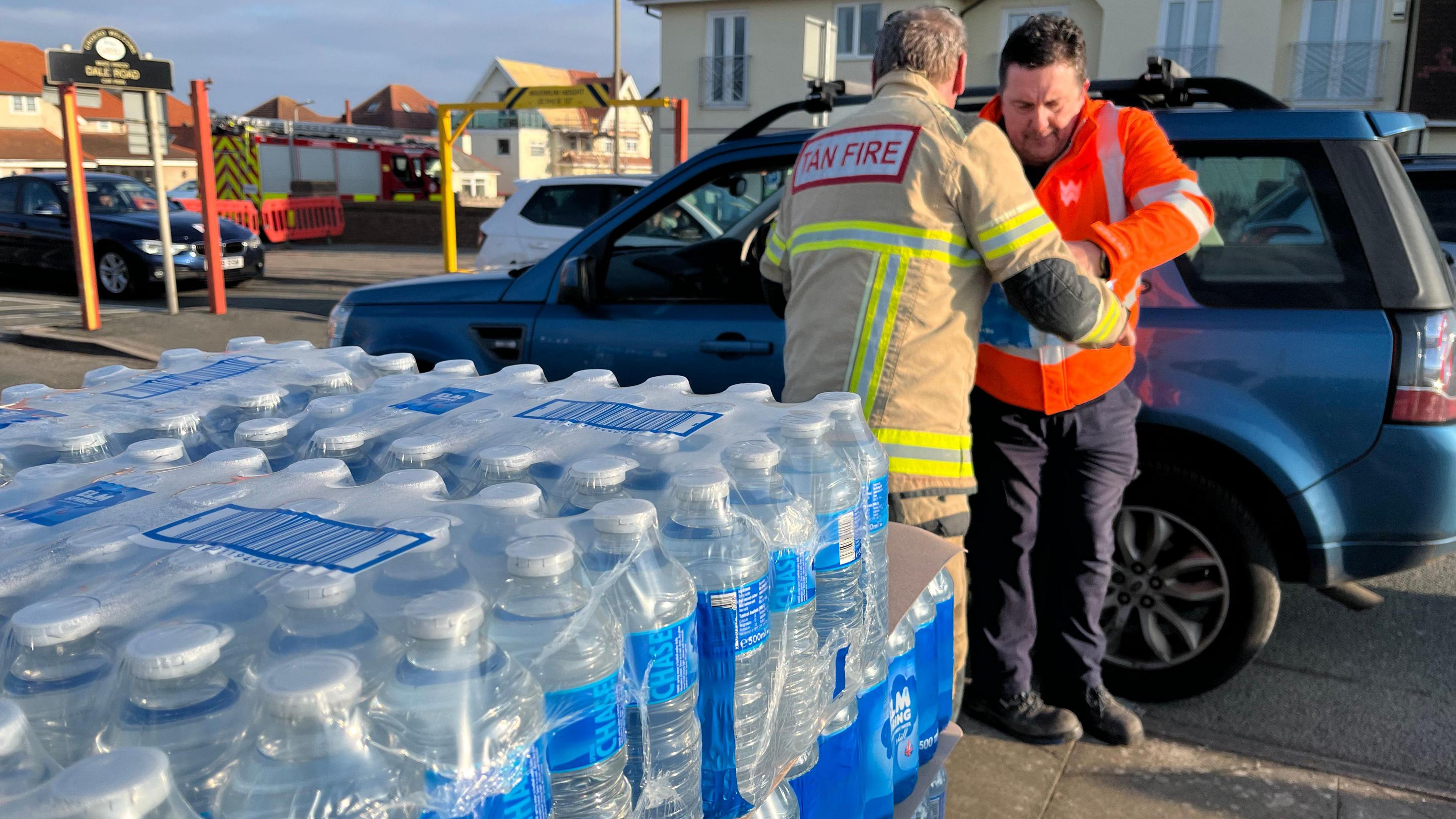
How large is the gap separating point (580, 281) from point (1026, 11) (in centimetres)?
2493

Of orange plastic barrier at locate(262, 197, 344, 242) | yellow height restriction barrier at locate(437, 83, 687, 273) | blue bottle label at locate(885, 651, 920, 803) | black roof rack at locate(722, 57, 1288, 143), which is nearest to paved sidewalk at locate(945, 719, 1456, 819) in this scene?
blue bottle label at locate(885, 651, 920, 803)

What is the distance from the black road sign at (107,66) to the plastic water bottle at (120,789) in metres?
11.9

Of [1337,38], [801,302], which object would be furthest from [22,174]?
[1337,38]

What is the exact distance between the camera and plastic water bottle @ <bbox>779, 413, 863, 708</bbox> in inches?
77.7

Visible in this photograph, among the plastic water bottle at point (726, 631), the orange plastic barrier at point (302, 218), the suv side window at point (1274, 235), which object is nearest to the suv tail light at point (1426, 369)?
the suv side window at point (1274, 235)

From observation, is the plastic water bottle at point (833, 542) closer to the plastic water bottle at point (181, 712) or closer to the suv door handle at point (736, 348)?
the plastic water bottle at point (181, 712)

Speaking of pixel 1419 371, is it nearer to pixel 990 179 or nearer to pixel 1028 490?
pixel 1028 490

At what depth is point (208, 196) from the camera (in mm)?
12336

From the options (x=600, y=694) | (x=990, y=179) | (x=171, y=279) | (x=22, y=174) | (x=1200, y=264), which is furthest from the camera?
(x=22, y=174)

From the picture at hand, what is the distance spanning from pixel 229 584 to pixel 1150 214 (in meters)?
2.34

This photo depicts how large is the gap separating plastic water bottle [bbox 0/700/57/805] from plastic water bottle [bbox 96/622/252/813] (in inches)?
2.8

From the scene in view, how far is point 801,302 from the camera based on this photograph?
2.78 metres

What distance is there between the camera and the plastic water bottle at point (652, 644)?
1.53m

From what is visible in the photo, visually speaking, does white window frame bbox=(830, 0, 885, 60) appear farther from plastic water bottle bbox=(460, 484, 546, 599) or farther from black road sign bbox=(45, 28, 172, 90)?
plastic water bottle bbox=(460, 484, 546, 599)
